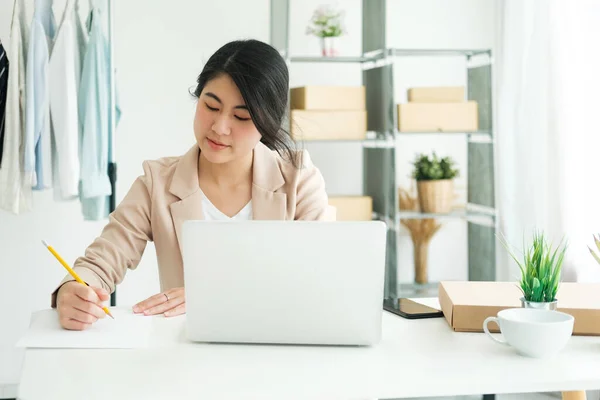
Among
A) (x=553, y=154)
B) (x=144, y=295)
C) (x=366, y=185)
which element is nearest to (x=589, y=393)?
(x=553, y=154)

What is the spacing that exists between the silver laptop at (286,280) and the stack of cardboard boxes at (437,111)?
7.28 ft

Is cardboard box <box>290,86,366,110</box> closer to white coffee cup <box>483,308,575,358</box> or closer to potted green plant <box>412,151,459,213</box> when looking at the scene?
potted green plant <box>412,151,459,213</box>

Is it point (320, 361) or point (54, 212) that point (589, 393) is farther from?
point (54, 212)

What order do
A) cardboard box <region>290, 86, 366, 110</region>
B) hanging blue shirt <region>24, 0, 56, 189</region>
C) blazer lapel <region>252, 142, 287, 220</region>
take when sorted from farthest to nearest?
1. cardboard box <region>290, 86, 366, 110</region>
2. hanging blue shirt <region>24, 0, 56, 189</region>
3. blazer lapel <region>252, 142, 287, 220</region>

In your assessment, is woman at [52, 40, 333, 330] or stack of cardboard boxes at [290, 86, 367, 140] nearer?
woman at [52, 40, 333, 330]

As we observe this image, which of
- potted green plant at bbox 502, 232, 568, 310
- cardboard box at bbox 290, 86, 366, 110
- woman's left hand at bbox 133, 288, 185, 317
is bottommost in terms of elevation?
woman's left hand at bbox 133, 288, 185, 317

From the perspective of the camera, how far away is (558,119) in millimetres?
3137

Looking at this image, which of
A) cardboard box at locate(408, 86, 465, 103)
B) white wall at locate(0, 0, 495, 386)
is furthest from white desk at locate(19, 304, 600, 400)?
white wall at locate(0, 0, 495, 386)

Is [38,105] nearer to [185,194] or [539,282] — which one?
[185,194]

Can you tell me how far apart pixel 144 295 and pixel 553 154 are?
198 cm

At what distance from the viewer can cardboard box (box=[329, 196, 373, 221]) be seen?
3.52 m

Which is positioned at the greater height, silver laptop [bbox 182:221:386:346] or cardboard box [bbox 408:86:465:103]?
cardboard box [bbox 408:86:465:103]

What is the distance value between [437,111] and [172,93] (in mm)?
1246

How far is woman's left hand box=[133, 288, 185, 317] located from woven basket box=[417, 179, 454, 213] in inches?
83.9
